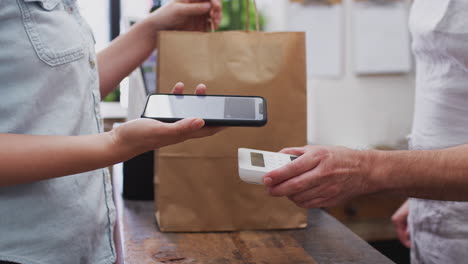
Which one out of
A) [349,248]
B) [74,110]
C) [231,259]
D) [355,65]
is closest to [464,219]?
[349,248]

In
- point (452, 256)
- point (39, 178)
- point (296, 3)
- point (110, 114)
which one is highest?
point (296, 3)

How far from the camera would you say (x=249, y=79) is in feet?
2.70

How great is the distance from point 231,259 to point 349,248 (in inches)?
8.3

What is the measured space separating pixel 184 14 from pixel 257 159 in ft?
1.29

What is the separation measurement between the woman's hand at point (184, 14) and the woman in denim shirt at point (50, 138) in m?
0.28

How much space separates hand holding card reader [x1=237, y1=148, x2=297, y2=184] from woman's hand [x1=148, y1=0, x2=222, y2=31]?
357mm

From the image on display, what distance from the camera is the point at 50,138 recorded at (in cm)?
56

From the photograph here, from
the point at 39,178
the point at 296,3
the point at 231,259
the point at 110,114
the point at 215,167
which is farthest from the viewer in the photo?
the point at 296,3

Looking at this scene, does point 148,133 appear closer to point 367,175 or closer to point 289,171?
point 289,171

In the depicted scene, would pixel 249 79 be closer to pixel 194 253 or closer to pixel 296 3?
pixel 194 253

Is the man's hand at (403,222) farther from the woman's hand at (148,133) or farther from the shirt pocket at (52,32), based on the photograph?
the shirt pocket at (52,32)

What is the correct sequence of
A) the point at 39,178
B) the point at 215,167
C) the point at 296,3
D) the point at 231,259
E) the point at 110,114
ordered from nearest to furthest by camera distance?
the point at 39,178 < the point at 231,259 < the point at 215,167 < the point at 110,114 < the point at 296,3

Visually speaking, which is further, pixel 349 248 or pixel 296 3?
pixel 296 3

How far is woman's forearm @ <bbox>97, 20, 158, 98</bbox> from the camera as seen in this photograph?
91 centimetres
